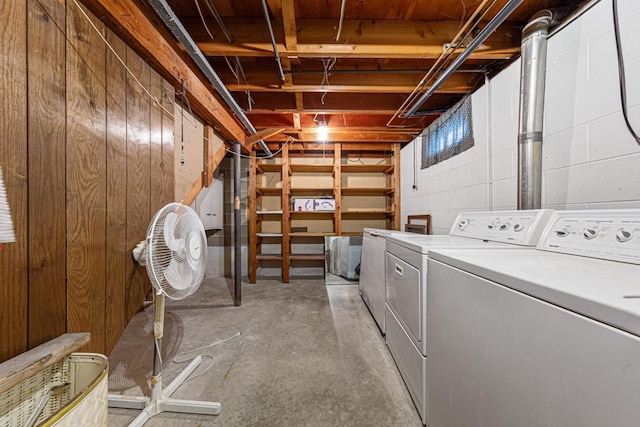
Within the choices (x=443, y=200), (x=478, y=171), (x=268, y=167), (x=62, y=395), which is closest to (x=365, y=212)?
(x=443, y=200)

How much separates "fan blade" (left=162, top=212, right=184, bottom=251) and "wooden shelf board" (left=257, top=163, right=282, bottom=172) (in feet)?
8.74

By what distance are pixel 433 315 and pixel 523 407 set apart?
1.53 feet

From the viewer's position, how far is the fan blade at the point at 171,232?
99 cm

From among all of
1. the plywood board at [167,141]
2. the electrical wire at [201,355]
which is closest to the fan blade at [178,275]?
the plywood board at [167,141]

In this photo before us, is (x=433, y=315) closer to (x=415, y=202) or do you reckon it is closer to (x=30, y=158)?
(x=30, y=158)

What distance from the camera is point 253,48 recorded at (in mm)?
1599

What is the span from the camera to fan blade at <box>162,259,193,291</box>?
3.27 feet

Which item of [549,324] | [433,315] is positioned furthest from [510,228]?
[549,324]

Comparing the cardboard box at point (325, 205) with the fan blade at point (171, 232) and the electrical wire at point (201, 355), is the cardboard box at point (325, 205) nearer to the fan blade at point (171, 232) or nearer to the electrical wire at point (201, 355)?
the electrical wire at point (201, 355)

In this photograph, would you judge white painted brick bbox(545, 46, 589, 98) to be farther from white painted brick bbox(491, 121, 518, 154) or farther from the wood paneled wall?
the wood paneled wall

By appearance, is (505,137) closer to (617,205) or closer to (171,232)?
(617,205)

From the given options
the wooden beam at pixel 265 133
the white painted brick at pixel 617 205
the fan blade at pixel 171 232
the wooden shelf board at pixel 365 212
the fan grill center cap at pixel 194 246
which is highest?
the wooden beam at pixel 265 133

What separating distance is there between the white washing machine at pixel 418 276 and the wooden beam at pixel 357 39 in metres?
1.18

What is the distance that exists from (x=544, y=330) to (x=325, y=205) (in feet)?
10.2
